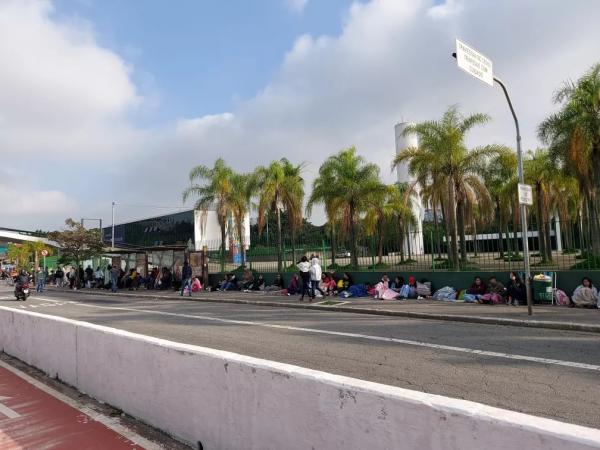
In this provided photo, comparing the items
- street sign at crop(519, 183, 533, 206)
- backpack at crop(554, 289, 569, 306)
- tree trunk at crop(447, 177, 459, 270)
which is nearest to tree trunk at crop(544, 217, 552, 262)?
backpack at crop(554, 289, 569, 306)

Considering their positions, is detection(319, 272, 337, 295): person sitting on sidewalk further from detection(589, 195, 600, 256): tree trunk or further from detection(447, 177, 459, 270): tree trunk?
detection(589, 195, 600, 256): tree trunk

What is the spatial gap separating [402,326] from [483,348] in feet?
10.1

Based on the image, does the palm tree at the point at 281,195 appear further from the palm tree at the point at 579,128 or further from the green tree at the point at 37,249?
the green tree at the point at 37,249

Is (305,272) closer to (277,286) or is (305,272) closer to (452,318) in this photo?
(277,286)

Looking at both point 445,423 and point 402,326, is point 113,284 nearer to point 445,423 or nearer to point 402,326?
point 402,326

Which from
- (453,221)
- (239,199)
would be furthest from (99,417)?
(239,199)

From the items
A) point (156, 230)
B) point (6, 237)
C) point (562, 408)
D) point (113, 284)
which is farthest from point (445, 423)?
point (6, 237)

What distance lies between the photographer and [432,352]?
8.16m

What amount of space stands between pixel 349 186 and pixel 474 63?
1443 centimetres

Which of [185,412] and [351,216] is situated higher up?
[351,216]

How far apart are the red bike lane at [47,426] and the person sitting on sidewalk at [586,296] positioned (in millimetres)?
12595

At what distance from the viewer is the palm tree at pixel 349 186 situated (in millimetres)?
24188

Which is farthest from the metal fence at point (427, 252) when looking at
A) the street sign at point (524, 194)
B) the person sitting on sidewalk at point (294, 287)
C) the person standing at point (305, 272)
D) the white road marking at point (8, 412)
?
the white road marking at point (8, 412)

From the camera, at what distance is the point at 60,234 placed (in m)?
36.8
